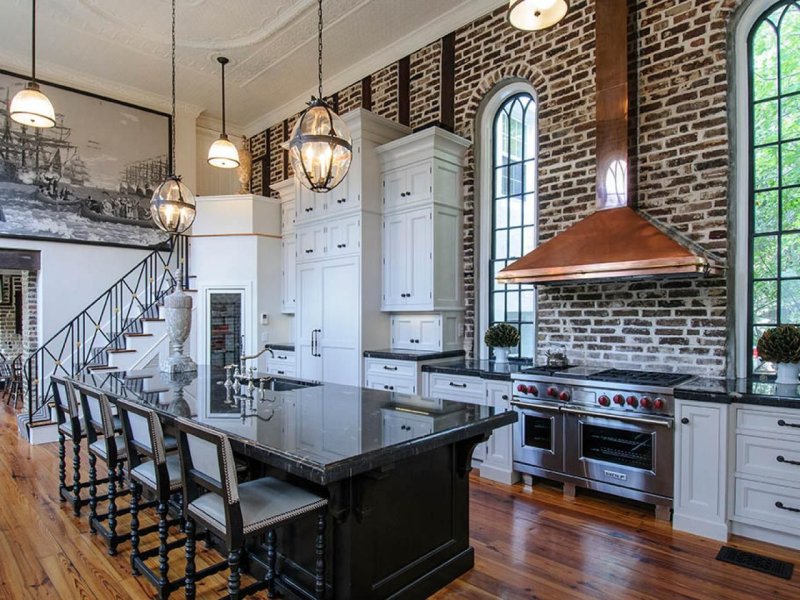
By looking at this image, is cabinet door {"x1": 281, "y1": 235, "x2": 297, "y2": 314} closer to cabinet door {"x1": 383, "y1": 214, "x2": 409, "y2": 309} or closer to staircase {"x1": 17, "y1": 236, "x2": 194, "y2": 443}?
staircase {"x1": 17, "y1": 236, "x2": 194, "y2": 443}

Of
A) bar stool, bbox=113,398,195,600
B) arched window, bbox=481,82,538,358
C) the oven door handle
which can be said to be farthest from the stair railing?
the oven door handle

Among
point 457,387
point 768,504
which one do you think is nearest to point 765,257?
point 768,504

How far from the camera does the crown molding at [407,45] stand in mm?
5035

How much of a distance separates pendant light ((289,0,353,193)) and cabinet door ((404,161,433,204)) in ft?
6.83

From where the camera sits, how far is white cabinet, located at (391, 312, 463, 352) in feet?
16.6

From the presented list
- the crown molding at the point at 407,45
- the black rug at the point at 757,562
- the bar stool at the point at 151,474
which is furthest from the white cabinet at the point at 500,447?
the crown molding at the point at 407,45

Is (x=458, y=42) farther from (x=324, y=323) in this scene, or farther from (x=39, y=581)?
(x=39, y=581)

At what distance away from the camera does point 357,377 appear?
5.19 meters

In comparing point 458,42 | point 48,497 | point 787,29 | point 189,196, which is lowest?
point 48,497

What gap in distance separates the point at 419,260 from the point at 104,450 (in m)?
3.14

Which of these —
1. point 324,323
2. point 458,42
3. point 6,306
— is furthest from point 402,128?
point 6,306

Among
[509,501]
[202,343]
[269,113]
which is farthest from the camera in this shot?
[269,113]

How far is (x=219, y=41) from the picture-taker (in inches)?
232

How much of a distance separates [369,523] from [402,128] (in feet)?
14.6
